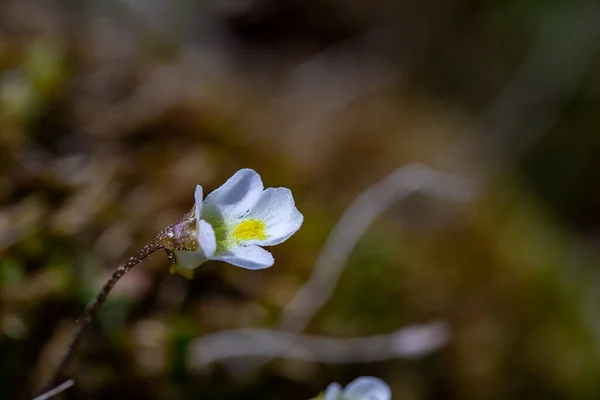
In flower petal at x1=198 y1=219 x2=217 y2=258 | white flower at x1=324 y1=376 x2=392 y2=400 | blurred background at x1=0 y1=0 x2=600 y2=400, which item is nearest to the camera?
flower petal at x1=198 y1=219 x2=217 y2=258

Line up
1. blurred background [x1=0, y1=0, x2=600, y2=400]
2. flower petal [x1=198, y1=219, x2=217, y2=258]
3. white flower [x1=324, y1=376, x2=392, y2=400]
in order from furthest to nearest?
blurred background [x1=0, y1=0, x2=600, y2=400]
white flower [x1=324, y1=376, x2=392, y2=400]
flower petal [x1=198, y1=219, x2=217, y2=258]

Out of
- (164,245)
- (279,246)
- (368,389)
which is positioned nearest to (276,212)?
(164,245)

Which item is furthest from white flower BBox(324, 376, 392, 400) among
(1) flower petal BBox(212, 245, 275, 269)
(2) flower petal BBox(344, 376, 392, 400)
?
(1) flower petal BBox(212, 245, 275, 269)

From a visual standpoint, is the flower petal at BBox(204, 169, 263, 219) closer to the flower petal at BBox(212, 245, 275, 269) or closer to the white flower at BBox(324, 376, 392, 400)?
the flower petal at BBox(212, 245, 275, 269)

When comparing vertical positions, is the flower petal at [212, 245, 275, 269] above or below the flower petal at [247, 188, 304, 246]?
below

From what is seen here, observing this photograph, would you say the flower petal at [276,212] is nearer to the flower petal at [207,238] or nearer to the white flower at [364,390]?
the flower petal at [207,238]

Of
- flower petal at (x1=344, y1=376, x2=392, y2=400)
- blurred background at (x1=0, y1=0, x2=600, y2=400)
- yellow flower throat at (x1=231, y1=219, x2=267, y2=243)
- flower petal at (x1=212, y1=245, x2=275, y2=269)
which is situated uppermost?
blurred background at (x1=0, y1=0, x2=600, y2=400)
